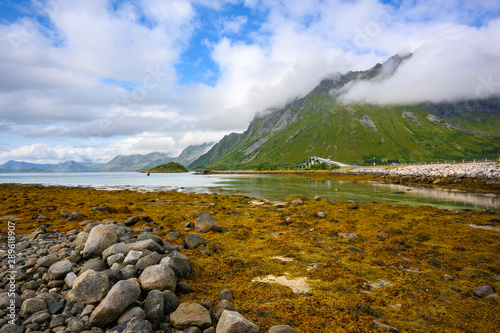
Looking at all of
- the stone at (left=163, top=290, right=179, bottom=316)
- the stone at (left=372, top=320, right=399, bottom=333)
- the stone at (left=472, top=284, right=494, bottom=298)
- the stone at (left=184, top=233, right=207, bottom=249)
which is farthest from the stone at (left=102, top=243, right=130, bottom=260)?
the stone at (left=472, top=284, right=494, bottom=298)

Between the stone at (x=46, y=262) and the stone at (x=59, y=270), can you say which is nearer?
the stone at (x=59, y=270)

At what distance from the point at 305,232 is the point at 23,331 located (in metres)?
12.7

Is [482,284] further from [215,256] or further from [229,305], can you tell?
[215,256]

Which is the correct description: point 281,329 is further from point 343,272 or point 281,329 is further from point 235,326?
point 343,272

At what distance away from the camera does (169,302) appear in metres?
6.04

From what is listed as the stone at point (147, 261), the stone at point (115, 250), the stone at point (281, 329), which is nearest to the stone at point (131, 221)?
the stone at point (115, 250)

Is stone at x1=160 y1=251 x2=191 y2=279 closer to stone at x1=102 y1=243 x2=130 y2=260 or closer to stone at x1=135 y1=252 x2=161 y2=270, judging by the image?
stone at x1=135 y1=252 x2=161 y2=270

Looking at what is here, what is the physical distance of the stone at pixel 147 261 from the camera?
7098mm

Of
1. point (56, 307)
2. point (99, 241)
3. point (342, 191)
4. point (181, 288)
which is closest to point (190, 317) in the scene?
point (181, 288)

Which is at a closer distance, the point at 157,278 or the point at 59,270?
the point at 157,278

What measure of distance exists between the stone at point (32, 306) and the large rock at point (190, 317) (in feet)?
10.8

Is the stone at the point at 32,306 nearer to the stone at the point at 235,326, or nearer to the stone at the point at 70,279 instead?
the stone at the point at 70,279

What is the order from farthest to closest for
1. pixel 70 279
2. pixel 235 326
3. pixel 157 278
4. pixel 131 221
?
pixel 131 221, pixel 70 279, pixel 157 278, pixel 235 326

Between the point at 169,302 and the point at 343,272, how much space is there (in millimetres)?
6329
